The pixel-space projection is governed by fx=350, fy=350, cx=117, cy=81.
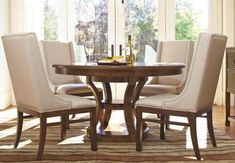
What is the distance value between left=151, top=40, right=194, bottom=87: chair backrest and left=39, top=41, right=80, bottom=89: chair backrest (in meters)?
1.11

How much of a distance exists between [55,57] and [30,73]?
1.71m

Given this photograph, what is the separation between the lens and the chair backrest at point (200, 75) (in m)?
2.72

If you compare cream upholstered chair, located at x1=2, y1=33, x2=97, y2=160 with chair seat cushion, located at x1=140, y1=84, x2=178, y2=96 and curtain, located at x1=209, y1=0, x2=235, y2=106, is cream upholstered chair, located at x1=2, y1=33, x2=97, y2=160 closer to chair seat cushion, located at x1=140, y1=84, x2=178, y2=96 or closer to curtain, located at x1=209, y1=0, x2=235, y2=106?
chair seat cushion, located at x1=140, y1=84, x2=178, y2=96

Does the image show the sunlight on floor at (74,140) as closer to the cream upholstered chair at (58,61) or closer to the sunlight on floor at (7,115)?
the cream upholstered chair at (58,61)

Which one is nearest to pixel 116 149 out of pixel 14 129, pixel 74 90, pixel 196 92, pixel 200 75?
pixel 196 92

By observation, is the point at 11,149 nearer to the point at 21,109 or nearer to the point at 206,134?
the point at 21,109

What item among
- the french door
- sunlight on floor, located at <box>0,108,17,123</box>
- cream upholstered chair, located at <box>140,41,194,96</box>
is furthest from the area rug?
the french door

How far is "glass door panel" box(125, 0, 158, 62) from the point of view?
5.94 m

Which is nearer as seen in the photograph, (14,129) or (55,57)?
(14,129)

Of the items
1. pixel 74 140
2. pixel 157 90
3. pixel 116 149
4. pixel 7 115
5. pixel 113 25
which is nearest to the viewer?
pixel 116 149

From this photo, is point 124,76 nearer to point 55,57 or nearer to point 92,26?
point 55,57

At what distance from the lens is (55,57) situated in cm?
439

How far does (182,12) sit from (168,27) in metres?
0.36

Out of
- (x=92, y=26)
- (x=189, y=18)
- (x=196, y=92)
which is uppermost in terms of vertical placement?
(x=189, y=18)
